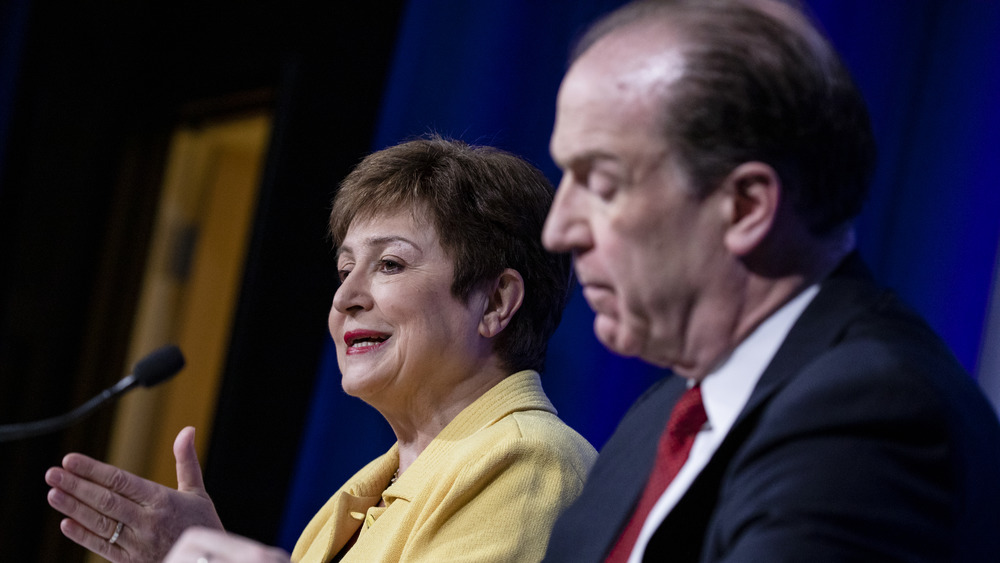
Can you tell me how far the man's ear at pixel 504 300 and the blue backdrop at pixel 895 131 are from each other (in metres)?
0.60

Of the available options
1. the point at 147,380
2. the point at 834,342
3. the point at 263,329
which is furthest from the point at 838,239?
the point at 263,329

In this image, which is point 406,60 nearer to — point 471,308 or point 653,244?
point 471,308

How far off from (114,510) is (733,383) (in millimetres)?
1063

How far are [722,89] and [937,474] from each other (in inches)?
14.1

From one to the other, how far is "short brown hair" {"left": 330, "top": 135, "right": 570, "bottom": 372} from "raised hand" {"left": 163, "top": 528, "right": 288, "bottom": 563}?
2.67 ft

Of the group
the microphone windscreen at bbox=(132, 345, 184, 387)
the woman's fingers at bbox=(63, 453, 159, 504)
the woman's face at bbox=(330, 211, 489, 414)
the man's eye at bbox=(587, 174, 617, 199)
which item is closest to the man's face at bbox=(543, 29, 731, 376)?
the man's eye at bbox=(587, 174, 617, 199)

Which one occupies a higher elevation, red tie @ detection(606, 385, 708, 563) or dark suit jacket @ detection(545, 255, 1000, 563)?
dark suit jacket @ detection(545, 255, 1000, 563)

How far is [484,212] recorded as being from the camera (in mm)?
1809

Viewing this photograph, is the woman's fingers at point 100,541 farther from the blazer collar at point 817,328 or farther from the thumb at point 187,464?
the blazer collar at point 817,328

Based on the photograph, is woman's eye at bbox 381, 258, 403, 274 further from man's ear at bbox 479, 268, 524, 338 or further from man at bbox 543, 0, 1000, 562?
man at bbox 543, 0, 1000, 562

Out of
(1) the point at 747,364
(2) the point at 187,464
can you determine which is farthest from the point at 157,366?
(1) the point at 747,364

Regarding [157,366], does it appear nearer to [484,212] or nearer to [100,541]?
[100,541]

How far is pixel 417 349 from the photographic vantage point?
1752 millimetres

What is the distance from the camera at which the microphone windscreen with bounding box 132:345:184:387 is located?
2303 mm
